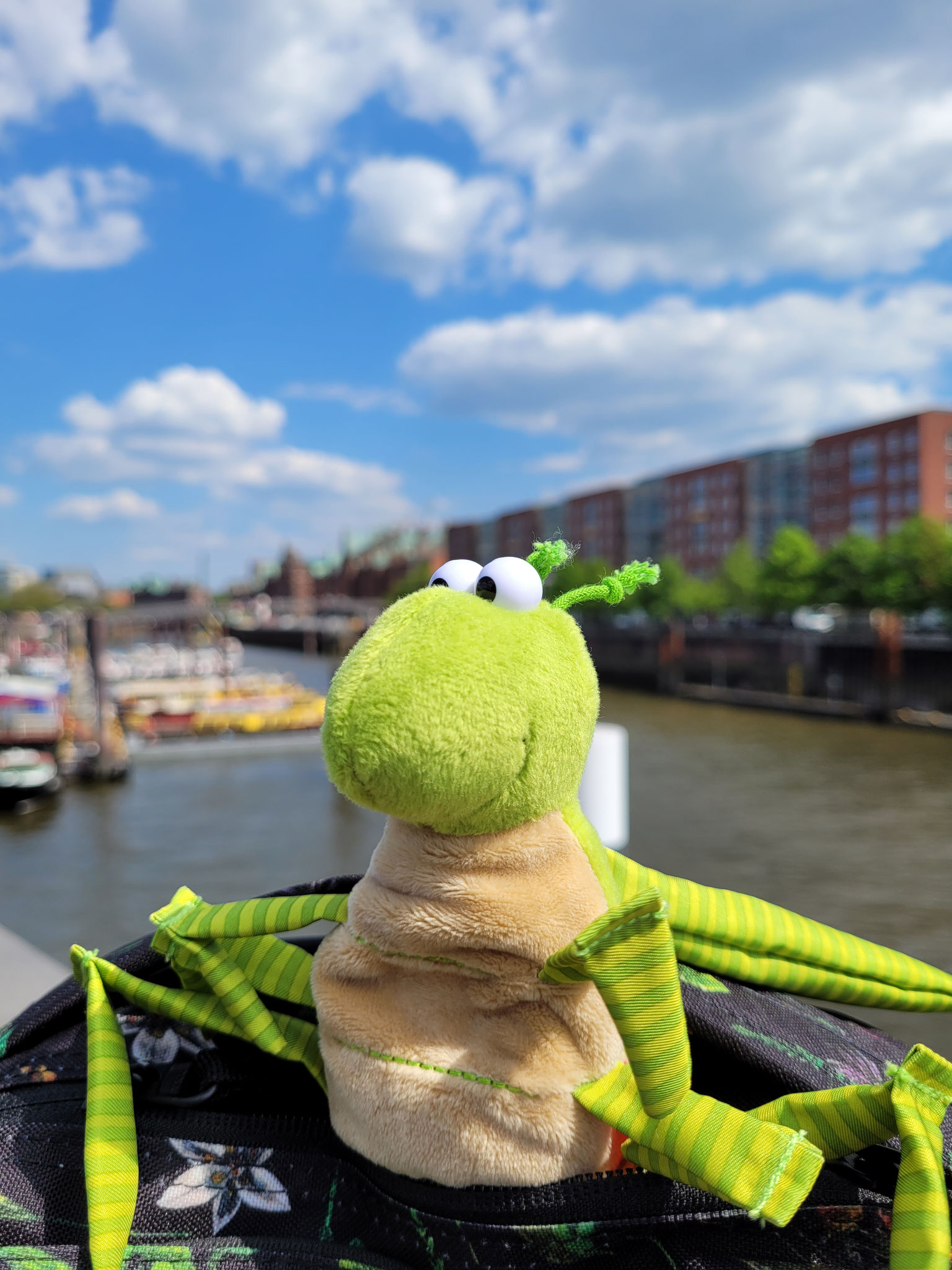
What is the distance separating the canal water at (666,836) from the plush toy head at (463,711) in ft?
17.1

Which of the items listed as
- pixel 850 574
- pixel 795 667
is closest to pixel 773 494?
pixel 850 574

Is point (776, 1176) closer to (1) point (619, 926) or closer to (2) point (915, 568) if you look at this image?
(1) point (619, 926)

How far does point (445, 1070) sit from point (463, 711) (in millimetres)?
413

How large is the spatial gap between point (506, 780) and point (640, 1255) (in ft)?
1.72

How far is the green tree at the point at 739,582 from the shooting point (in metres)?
40.6

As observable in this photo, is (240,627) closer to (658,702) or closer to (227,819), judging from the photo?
(658,702)

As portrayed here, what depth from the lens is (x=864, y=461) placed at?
40625 millimetres

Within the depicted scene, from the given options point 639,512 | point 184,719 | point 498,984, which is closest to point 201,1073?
point 498,984

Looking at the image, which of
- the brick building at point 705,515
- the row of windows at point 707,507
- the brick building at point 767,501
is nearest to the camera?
the brick building at point 767,501

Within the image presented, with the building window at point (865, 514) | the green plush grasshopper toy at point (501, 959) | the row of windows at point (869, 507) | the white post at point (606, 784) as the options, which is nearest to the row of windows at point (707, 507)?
the row of windows at point (869, 507)

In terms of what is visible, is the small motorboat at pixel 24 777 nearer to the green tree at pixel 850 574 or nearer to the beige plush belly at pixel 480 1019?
the beige plush belly at pixel 480 1019

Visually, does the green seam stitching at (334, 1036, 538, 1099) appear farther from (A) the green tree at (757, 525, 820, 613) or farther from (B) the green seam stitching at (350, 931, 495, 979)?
(A) the green tree at (757, 525, 820, 613)

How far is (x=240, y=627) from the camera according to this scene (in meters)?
102

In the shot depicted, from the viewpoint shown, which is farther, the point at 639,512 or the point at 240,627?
the point at 240,627
